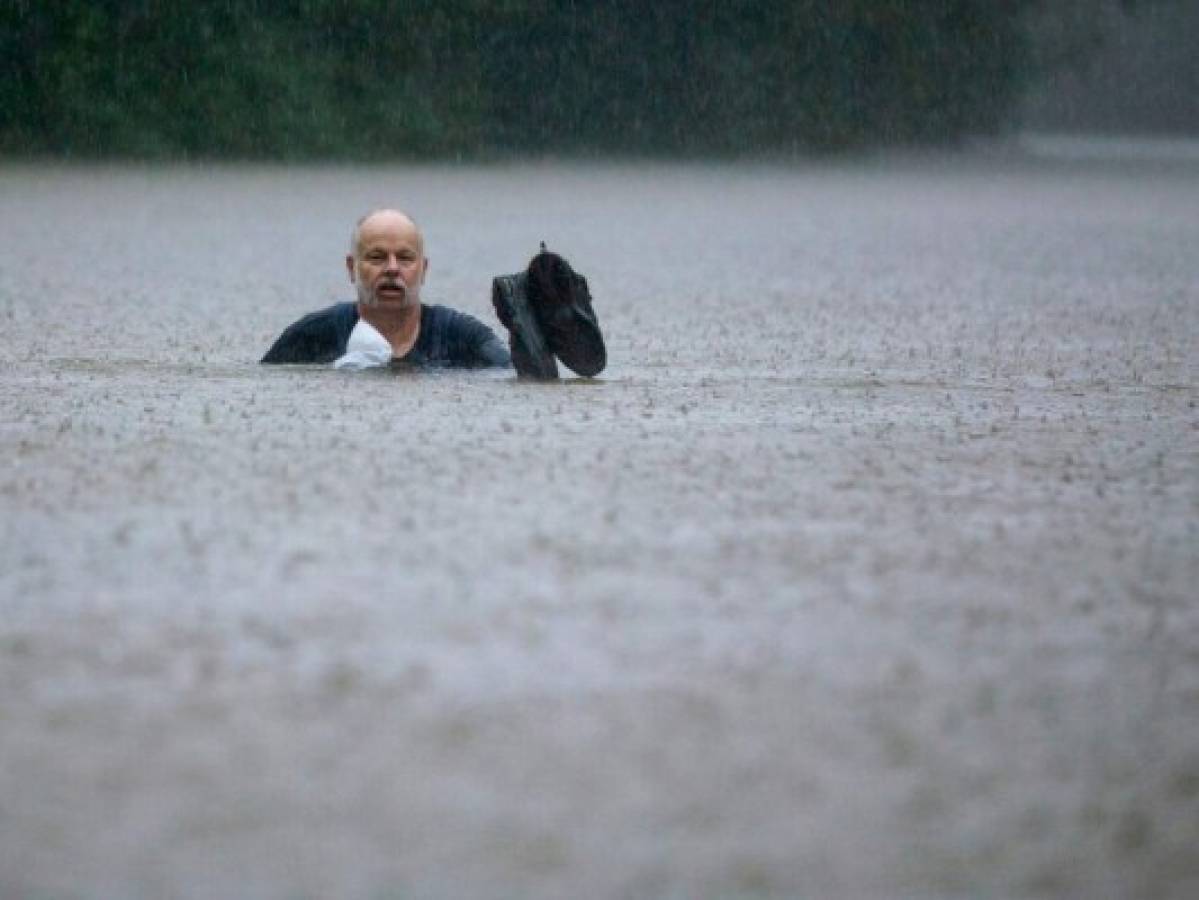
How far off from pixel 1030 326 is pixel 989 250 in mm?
2709

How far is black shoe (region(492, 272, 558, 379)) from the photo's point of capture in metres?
3.28

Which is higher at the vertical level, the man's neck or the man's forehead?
the man's forehead

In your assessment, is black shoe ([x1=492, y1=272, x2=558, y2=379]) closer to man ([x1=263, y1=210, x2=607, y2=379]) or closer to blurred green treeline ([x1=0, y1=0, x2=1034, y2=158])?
man ([x1=263, y1=210, x2=607, y2=379])

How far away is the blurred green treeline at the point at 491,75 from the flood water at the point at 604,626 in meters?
10.6

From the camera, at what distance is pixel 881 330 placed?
453 centimetres

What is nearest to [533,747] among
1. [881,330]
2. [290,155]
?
[881,330]

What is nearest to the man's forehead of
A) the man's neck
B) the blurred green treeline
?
the man's neck

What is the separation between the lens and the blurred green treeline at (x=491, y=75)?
1406cm

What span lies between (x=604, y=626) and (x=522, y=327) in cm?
166

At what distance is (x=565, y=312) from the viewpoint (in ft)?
10.8

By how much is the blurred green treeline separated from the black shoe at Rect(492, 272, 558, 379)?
36.8 ft

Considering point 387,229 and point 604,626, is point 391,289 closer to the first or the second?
point 387,229

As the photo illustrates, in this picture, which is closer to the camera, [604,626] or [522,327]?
[604,626]

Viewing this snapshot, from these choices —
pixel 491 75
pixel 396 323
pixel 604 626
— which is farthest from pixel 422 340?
pixel 491 75
